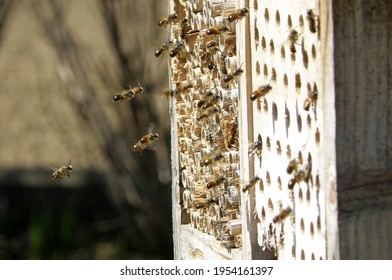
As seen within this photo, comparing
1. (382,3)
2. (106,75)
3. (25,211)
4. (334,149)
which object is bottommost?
(334,149)

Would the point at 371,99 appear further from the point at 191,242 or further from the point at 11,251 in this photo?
the point at 11,251

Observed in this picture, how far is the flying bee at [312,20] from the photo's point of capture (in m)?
2.50

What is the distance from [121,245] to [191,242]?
19.2ft

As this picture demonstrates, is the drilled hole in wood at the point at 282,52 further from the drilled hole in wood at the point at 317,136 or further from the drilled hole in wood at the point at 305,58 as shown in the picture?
the drilled hole in wood at the point at 317,136

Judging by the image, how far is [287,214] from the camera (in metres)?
2.74

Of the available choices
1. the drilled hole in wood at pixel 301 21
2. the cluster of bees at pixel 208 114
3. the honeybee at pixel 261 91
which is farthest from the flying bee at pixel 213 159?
the drilled hole in wood at pixel 301 21

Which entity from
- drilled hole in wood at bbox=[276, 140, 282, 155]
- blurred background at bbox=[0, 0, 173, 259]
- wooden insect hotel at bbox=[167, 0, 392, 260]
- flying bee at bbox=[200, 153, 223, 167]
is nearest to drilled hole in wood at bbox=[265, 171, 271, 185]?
wooden insect hotel at bbox=[167, 0, 392, 260]

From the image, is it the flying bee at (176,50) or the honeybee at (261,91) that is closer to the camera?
the honeybee at (261,91)

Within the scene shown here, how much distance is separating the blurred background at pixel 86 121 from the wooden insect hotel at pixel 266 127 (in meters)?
5.06

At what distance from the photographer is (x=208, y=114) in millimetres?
3410

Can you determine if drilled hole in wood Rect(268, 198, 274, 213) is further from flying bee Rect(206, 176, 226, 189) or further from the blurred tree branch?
the blurred tree branch

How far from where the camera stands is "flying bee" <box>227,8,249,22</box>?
3082 millimetres

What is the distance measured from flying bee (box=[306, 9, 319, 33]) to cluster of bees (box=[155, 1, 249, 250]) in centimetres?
59
